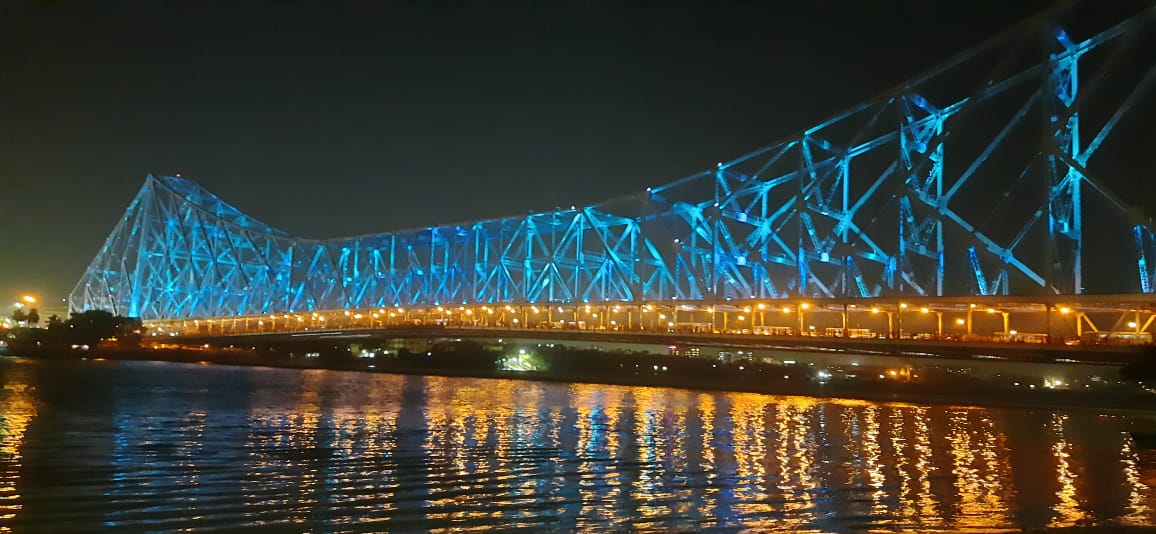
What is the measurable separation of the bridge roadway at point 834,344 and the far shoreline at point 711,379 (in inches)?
139

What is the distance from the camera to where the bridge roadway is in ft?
104

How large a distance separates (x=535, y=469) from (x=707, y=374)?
47.8 metres

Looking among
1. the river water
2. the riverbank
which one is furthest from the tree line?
the river water

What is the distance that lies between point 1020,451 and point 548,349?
55.9 meters

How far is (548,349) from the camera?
247 feet

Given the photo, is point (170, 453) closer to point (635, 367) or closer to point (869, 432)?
point (869, 432)

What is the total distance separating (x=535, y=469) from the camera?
15578 millimetres

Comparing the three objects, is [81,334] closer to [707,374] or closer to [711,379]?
[707,374]

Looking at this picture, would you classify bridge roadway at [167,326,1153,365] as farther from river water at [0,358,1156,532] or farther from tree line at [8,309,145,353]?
tree line at [8,309,145,353]

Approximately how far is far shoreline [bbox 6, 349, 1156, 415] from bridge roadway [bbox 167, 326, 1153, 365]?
11.6 feet

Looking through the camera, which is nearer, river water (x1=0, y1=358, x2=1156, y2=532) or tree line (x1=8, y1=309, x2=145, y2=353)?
river water (x1=0, y1=358, x2=1156, y2=532)

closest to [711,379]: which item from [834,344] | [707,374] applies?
[707,374]

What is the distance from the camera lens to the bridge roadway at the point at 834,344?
3178 centimetres

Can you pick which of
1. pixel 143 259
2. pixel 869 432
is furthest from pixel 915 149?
pixel 143 259
